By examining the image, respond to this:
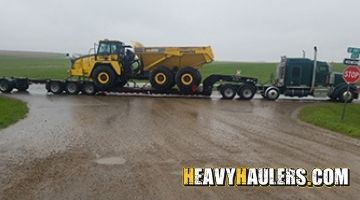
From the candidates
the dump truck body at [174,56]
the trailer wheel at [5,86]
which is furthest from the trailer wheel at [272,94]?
the trailer wheel at [5,86]

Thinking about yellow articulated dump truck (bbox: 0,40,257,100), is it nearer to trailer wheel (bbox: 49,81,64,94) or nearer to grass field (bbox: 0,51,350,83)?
trailer wheel (bbox: 49,81,64,94)

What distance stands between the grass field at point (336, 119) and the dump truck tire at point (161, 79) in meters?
8.05

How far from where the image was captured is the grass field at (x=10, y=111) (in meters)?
13.5

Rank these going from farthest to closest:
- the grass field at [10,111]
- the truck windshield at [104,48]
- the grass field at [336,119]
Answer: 1. the truck windshield at [104,48]
2. the grass field at [336,119]
3. the grass field at [10,111]

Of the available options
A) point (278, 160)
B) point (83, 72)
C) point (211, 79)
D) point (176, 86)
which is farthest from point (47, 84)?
point (278, 160)

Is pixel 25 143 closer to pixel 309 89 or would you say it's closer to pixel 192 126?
pixel 192 126

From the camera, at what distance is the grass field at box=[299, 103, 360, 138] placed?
44.9ft

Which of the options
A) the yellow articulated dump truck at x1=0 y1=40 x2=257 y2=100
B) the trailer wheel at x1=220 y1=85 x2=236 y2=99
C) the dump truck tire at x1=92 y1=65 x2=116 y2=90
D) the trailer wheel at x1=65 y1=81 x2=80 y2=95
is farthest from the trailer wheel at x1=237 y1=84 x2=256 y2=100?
the trailer wheel at x1=65 y1=81 x2=80 y2=95

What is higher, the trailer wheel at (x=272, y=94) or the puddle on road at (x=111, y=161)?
the puddle on road at (x=111, y=161)

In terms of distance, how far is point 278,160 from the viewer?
29.4ft

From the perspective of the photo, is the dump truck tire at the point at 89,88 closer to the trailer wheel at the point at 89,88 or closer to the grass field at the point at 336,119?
the trailer wheel at the point at 89,88

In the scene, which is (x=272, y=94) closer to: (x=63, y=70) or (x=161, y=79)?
(x=161, y=79)

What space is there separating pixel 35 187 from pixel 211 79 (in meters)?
18.7

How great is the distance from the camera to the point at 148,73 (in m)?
25.3
